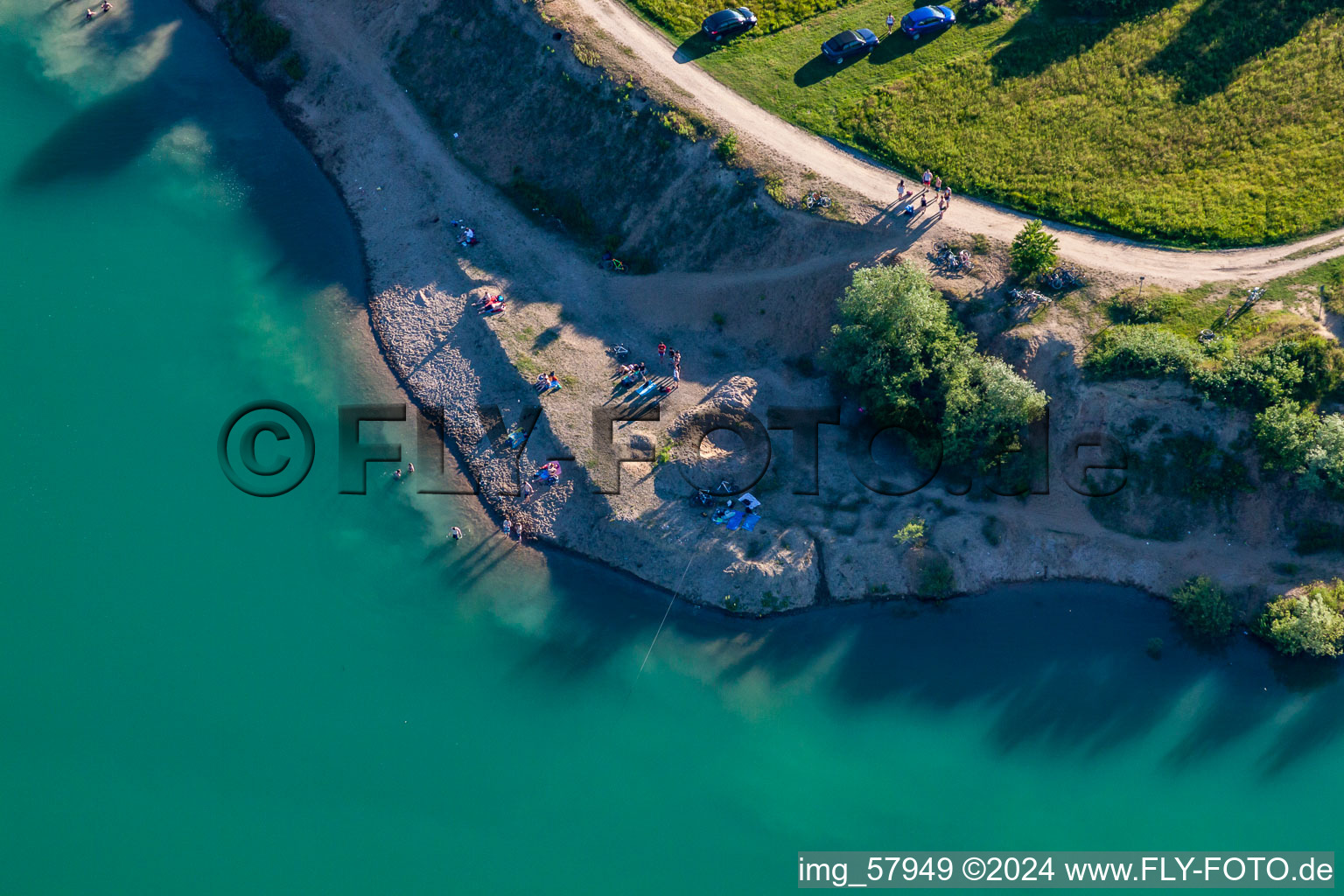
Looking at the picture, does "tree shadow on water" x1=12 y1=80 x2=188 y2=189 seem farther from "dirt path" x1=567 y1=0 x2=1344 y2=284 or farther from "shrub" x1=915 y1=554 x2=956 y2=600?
"shrub" x1=915 y1=554 x2=956 y2=600

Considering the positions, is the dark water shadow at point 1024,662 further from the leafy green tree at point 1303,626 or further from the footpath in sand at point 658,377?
A: the footpath in sand at point 658,377

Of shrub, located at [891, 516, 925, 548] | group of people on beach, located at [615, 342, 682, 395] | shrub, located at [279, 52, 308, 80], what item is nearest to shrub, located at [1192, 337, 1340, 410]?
shrub, located at [891, 516, 925, 548]

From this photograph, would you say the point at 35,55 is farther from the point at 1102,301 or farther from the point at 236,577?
the point at 1102,301

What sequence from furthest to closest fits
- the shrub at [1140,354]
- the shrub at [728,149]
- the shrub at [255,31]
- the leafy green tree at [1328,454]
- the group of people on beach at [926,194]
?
the shrub at [255,31] → the shrub at [728,149] → the group of people on beach at [926,194] → the shrub at [1140,354] → the leafy green tree at [1328,454]

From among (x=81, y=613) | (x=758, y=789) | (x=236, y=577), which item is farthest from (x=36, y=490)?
(x=758, y=789)

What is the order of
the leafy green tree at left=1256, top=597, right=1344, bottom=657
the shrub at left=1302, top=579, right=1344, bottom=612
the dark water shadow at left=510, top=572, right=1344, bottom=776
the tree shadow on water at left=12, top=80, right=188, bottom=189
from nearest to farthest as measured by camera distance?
the leafy green tree at left=1256, top=597, right=1344, bottom=657
the shrub at left=1302, top=579, right=1344, bottom=612
the dark water shadow at left=510, top=572, right=1344, bottom=776
the tree shadow on water at left=12, top=80, right=188, bottom=189

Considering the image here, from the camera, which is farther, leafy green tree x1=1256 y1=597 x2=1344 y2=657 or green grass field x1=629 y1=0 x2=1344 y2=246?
green grass field x1=629 y1=0 x2=1344 y2=246

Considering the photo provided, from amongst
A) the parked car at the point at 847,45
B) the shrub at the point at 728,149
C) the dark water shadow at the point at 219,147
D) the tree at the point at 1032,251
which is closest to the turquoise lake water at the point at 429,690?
the dark water shadow at the point at 219,147
